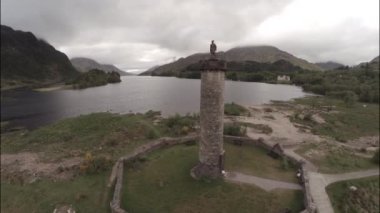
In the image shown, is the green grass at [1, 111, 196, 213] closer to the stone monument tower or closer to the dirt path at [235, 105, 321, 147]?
the stone monument tower

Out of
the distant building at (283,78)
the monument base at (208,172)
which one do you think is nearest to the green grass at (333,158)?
the monument base at (208,172)

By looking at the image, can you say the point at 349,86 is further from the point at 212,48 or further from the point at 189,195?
the point at 189,195

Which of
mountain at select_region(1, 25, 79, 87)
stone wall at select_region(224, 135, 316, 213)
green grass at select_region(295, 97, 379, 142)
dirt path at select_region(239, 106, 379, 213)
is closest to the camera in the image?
stone wall at select_region(224, 135, 316, 213)

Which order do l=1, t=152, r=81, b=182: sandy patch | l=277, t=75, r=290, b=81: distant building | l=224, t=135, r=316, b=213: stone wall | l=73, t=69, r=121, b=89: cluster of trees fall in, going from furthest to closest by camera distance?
l=277, t=75, r=290, b=81: distant building < l=73, t=69, r=121, b=89: cluster of trees < l=1, t=152, r=81, b=182: sandy patch < l=224, t=135, r=316, b=213: stone wall

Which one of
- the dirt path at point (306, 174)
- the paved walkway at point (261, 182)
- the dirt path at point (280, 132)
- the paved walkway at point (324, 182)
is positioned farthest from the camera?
the dirt path at point (280, 132)

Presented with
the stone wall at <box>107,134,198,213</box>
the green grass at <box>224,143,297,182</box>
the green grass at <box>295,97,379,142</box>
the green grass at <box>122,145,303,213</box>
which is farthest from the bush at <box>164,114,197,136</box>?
the green grass at <box>295,97,379,142</box>

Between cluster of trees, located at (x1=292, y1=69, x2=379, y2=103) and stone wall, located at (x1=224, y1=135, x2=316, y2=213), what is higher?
cluster of trees, located at (x1=292, y1=69, x2=379, y2=103)

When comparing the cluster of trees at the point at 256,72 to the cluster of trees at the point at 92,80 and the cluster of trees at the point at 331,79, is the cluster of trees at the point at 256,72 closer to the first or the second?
the cluster of trees at the point at 331,79
